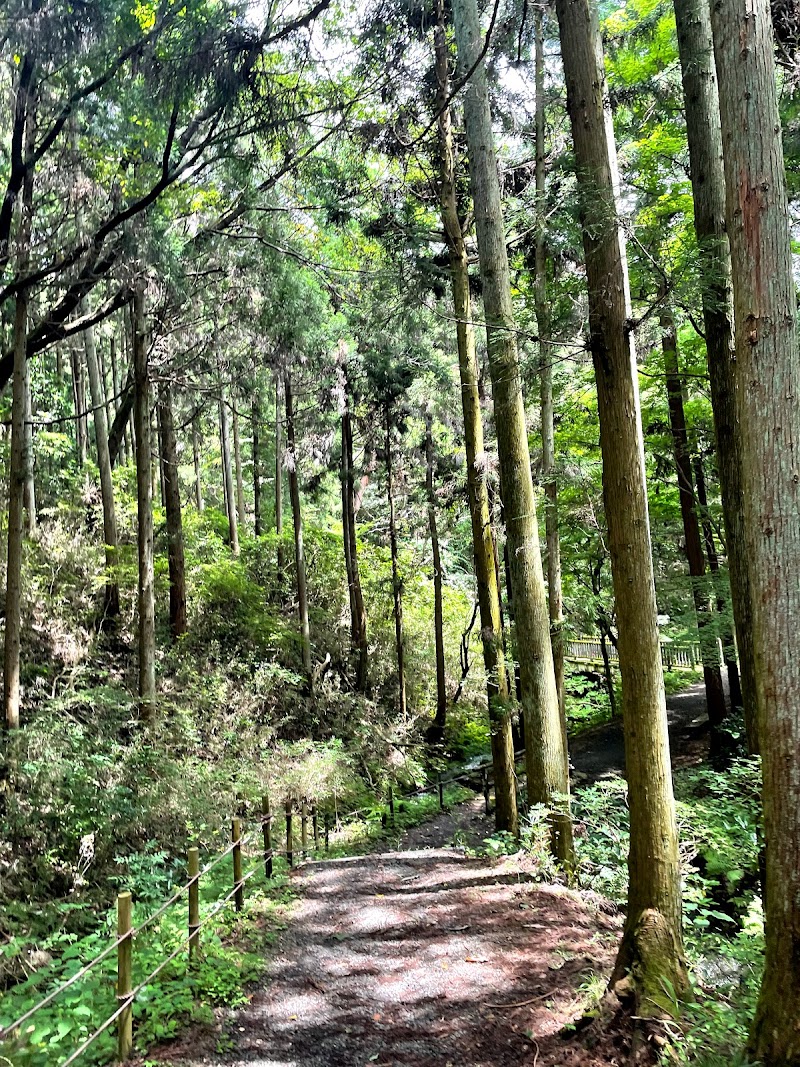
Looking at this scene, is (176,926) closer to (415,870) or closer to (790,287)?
(415,870)

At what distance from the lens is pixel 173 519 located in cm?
1476

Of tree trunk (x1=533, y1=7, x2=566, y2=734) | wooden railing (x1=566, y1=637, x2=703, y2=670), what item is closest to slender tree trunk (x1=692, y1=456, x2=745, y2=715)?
tree trunk (x1=533, y1=7, x2=566, y2=734)

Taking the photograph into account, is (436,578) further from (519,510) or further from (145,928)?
(145,928)

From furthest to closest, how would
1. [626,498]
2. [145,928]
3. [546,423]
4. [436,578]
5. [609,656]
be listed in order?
[609,656], [436,578], [546,423], [145,928], [626,498]

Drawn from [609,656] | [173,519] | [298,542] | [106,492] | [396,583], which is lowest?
[609,656]

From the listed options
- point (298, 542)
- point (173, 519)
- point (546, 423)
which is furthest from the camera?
point (298, 542)

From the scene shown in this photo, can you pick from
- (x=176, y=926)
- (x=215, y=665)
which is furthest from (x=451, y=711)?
(x=176, y=926)

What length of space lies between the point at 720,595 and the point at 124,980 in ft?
34.1

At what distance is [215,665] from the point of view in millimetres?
15125

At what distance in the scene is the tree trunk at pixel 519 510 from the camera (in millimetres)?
7516

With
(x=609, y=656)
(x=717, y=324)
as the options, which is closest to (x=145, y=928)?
(x=717, y=324)

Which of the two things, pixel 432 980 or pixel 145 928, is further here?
pixel 145 928

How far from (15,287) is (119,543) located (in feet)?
28.5

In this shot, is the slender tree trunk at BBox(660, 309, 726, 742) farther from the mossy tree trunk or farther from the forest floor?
the forest floor
